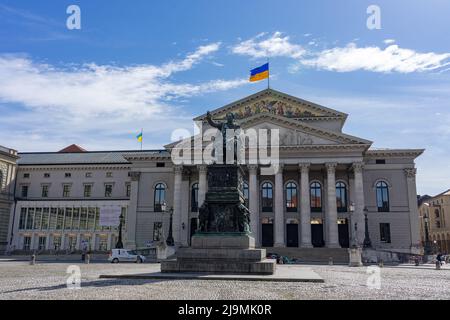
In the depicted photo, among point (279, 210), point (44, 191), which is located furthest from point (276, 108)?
point (44, 191)

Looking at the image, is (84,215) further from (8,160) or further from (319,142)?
(319,142)

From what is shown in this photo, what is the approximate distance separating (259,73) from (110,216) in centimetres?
3097

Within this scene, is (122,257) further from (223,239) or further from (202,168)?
(223,239)

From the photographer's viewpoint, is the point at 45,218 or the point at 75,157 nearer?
the point at 45,218

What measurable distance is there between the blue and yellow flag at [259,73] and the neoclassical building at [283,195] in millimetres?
4550

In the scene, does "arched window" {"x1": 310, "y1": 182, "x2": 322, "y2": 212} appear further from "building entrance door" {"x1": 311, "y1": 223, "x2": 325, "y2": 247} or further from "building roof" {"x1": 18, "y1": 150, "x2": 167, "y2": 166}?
"building roof" {"x1": 18, "y1": 150, "x2": 167, "y2": 166}

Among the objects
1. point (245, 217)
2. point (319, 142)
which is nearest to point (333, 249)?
point (319, 142)

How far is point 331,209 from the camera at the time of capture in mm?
48938

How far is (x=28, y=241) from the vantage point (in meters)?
63.5

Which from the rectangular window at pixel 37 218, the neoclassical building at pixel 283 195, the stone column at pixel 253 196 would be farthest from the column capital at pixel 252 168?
the rectangular window at pixel 37 218

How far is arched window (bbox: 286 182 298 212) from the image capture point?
54.1 metres

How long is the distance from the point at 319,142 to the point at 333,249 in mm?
12961

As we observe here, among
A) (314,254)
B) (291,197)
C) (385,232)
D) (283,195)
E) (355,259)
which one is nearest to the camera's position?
(355,259)

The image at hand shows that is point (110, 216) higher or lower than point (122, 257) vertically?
higher
